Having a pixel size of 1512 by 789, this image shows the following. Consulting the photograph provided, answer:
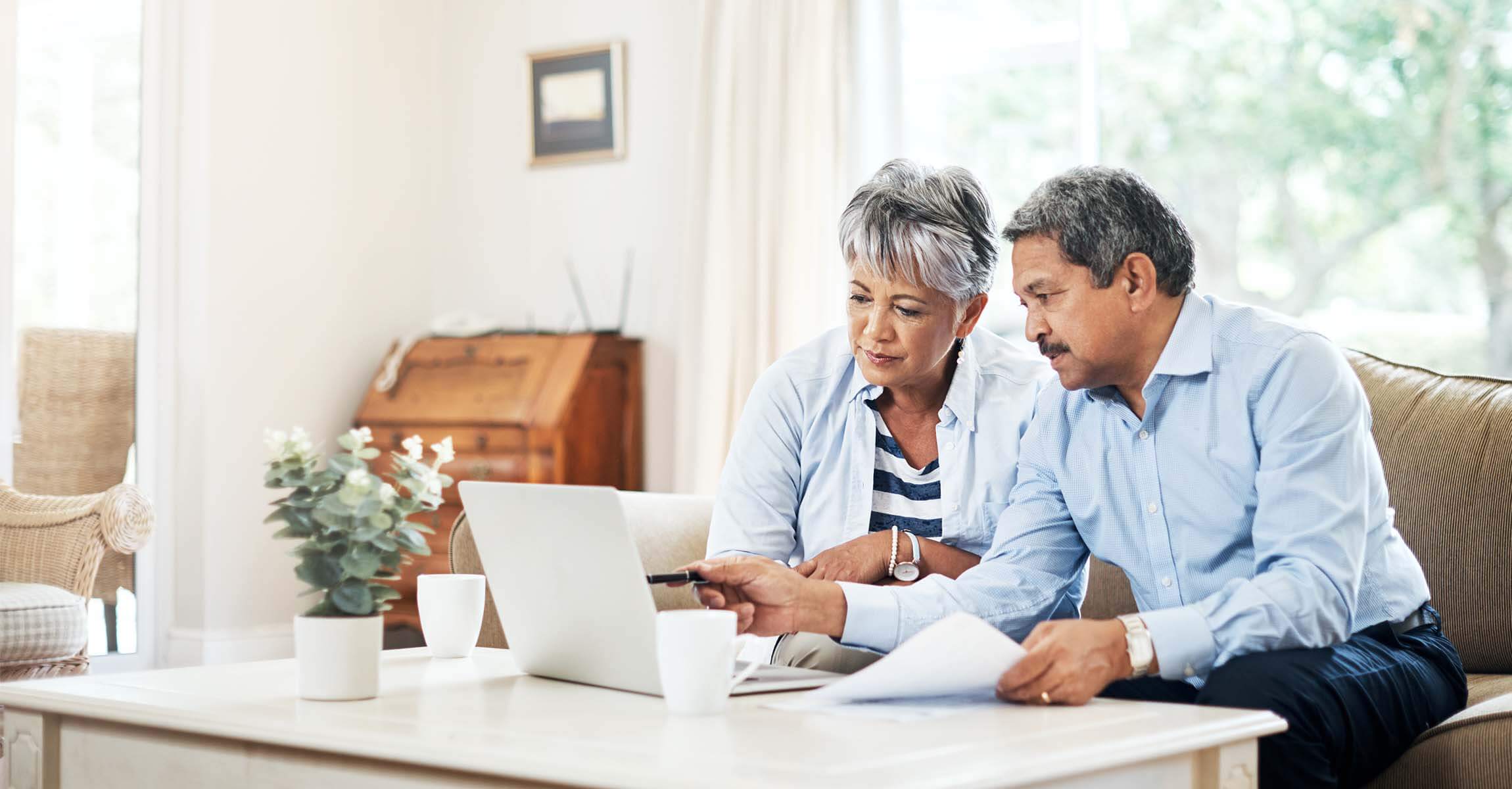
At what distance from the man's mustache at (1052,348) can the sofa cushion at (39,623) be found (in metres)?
2.02

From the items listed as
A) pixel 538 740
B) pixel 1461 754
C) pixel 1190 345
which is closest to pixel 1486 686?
pixel 1461 754

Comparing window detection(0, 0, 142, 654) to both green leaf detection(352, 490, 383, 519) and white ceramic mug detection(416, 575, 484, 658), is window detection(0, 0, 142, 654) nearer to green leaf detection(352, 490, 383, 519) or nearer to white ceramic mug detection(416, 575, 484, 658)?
white ceramic mug detection(416, 575, 484, 658)

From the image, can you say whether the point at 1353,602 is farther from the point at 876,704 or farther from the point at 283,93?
the point at 283,93

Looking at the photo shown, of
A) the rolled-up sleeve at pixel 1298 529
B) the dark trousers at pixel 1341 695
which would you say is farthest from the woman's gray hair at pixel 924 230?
the dark trousers at pixel 1341 695

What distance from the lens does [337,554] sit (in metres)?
1.26

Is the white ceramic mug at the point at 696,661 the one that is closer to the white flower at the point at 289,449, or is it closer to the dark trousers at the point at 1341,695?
the white flower at the point at 289,449

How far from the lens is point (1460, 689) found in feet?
5.29

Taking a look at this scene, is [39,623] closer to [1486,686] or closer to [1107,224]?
[1107,224]

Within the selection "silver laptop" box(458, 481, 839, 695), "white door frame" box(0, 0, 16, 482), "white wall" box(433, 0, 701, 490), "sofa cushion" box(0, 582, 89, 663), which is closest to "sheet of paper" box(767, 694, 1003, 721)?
"silver laptop" box(458, 481, 839, 695)

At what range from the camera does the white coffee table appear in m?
0.94

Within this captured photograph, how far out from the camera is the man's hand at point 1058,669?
1.23 meters

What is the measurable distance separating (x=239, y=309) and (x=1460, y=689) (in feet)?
11.0

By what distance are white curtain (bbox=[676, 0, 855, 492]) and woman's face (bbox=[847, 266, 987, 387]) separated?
197 cm

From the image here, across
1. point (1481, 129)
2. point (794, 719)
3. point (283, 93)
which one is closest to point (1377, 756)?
point (794, 719)
